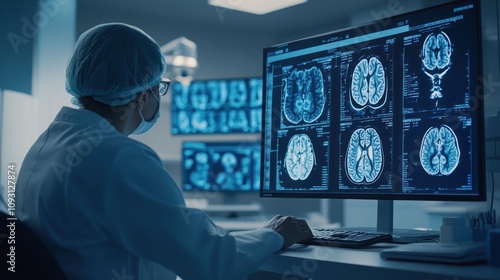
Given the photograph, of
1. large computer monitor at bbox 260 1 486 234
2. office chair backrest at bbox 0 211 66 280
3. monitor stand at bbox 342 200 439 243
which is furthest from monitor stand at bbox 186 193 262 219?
office chair backrest at bbox 0 211 66 280

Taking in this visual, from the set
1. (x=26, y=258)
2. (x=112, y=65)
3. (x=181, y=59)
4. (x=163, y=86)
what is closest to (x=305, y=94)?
(x=163, y=86)

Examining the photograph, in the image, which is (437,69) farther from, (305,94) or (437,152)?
(305,94)

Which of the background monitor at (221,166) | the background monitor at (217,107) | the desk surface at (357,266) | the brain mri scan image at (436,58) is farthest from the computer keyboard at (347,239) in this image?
the background monitor at (217,107)

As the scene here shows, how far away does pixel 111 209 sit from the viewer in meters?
0.98

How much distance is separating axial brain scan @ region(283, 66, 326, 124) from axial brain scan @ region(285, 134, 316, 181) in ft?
0.18

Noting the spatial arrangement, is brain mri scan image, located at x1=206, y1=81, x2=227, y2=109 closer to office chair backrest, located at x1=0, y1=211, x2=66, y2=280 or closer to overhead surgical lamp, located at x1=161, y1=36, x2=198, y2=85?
overhead surgical lamp, located at x1=161, y1=36, x2=198, y2=85

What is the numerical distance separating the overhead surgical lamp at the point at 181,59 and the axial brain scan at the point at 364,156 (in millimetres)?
2014

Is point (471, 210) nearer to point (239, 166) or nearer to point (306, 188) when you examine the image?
point (306, 188)

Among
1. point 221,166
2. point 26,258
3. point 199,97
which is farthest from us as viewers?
point 199,97

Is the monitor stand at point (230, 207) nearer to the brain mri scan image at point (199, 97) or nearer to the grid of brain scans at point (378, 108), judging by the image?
the brain mri scan image at point (199, 97)

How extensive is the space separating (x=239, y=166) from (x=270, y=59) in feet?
4.95

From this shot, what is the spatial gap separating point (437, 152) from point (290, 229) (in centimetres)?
36

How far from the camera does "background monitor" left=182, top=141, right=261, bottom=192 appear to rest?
3025 millimetres

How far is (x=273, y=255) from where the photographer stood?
3.74 ft
